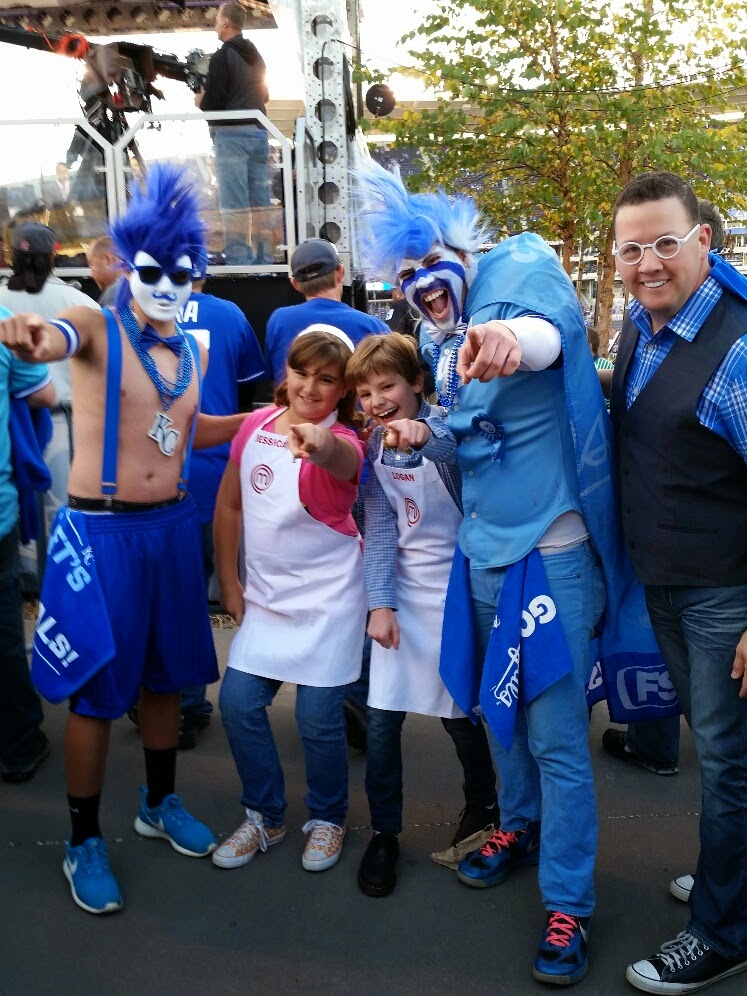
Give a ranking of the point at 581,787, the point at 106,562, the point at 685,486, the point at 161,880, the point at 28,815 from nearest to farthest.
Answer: the point at 685,486 → the point at 581,787 → the point at 106,562 → the point at 161,880 → the point at 28,815

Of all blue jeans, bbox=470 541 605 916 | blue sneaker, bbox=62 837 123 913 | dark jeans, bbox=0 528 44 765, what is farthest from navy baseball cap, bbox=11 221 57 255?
blue jeans, bbox=470 541 605 916

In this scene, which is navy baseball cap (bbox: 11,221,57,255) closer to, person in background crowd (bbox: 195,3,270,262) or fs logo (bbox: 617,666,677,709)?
person in background crowd (bbox: 195,3,270,262)

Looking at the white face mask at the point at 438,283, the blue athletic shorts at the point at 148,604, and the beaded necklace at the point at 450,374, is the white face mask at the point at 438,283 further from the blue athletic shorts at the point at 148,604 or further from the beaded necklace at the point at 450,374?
the blue athletic shorts at the point at 148,604

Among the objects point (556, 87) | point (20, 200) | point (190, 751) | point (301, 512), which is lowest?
point (190, 751)

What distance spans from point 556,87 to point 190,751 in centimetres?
1079

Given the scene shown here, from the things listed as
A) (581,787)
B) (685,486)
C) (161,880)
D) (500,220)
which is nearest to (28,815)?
(161,880)

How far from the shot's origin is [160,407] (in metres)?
2.75

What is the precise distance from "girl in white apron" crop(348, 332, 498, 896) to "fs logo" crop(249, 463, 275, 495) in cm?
→ 31

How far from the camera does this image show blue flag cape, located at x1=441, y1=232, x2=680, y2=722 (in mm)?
2297

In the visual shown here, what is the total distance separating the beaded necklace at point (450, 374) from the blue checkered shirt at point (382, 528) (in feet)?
0.61

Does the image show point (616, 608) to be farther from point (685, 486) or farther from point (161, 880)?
point (161, 880)

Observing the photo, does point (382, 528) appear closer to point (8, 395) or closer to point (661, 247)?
point (661, 247)

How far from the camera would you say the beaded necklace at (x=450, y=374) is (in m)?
2.48

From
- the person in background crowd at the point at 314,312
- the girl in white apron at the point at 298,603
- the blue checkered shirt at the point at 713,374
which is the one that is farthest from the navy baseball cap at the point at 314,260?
the blue checkered shirt at the point at 713,374
